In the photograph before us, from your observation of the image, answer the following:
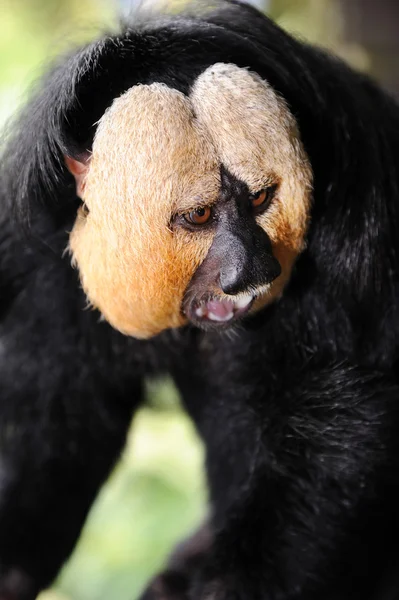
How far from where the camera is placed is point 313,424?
2.52 metres

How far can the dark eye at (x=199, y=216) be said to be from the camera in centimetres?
213

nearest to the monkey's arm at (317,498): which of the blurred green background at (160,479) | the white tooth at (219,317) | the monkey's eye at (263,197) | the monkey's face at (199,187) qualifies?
the white tooth at (219,317)

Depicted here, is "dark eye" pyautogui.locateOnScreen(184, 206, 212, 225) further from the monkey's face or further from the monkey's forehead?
the monkey's forehead

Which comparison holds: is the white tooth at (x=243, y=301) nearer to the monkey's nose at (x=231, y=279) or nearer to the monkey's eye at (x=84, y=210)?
the monkey's nose at (x=231, y=279)

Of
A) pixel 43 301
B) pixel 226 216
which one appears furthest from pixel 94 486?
pixel 226 216

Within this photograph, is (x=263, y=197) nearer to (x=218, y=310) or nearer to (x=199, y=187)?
(x=199, y=187)

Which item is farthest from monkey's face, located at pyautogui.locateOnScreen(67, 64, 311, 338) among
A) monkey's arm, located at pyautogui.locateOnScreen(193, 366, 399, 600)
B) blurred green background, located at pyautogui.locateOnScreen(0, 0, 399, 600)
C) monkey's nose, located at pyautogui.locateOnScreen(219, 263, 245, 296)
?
blurred green background, located at pyautogui.locateOnScreen(0, 0, 399, 600)

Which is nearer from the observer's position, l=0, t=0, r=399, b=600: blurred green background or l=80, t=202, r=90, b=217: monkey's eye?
l=80, t=202, r=90, b=217: monkey's eye

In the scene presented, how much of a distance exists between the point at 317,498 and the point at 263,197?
921 mm

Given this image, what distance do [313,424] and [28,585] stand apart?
1.19 metres

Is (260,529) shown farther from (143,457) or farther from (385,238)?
(143,457)

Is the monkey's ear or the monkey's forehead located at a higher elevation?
the monkey's forehead

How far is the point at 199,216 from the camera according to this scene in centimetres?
215

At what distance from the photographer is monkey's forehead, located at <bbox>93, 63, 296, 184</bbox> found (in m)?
2.06
